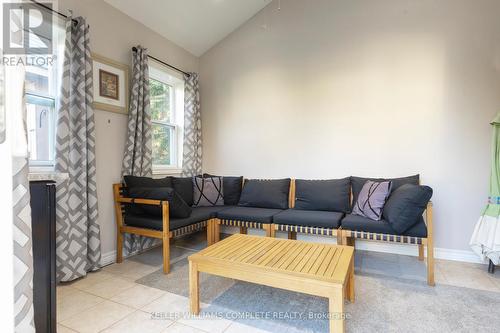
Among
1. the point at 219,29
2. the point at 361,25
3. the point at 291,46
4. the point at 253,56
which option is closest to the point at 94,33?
the point at 219,29

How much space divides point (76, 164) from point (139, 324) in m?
1.46

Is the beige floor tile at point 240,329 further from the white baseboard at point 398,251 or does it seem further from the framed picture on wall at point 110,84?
the framed picture on wall at point 110,84

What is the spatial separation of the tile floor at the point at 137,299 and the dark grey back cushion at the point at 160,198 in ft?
1.79

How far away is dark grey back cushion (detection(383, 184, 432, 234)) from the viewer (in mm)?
2109

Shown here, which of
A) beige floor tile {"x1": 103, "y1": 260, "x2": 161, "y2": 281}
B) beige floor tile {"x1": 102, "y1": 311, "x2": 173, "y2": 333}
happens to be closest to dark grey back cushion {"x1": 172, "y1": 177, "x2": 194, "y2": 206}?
beige floor tile {"x1": 103, "y1": 260, "x2": 161, "y2": 281}

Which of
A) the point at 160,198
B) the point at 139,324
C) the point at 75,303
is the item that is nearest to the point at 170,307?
the point at 139,324

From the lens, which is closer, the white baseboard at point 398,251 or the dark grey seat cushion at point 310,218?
the dark grey seat cushion at point 310,218

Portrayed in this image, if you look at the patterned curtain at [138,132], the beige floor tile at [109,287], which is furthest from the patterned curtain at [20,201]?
the patterned curtain at [138,132]

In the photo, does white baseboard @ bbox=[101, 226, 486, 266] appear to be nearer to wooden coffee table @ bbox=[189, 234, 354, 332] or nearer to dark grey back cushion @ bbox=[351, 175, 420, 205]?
dark grey back cushion @ bbox=[351, 175, 420, 205]

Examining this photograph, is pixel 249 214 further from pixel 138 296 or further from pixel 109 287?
pixel 109 287

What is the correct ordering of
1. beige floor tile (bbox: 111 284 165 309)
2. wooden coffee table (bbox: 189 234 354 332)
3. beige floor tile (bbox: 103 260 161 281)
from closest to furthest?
wooden coffee table (bbox: 189 234 354 332) < beige floor tile (bbox: 111 284 165 309) < beige floor tile (bbox: 103 260 161 281)

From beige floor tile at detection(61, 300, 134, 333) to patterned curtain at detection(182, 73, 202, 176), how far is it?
6.56 feet

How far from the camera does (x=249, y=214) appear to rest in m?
2.81

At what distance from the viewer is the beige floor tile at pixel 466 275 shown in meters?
2.13
